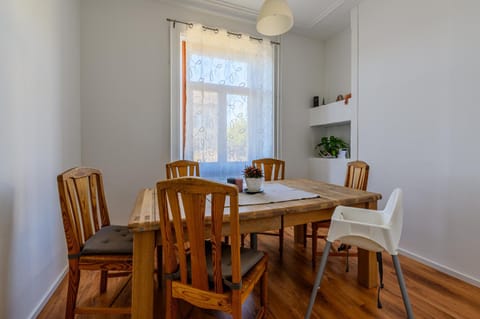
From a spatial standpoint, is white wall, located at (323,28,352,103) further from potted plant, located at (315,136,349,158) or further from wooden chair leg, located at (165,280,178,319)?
wooden chair leg, located at (165,280,178,319)

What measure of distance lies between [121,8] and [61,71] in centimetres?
117

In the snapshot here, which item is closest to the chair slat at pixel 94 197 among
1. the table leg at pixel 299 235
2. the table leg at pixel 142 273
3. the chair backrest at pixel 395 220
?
the table leg at pixel 142 273

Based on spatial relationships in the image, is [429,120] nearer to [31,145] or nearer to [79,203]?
[79,203]

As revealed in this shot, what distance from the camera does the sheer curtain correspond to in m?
2.80

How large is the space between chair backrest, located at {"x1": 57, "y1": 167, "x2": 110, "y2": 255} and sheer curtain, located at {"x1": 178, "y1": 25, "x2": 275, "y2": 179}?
1.29 meters

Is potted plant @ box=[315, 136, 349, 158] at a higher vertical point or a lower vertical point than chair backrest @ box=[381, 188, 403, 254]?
higher

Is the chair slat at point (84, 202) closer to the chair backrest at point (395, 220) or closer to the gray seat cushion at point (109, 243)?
the gray seat cushion at point (109, 243)

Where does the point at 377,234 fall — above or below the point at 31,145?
below

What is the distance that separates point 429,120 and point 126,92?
10.1 ft

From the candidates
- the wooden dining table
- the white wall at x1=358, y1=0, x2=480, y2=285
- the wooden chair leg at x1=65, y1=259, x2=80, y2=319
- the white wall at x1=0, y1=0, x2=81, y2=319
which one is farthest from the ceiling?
the wooden chair leg at x1=65, y1=259, x2=80, y2=319

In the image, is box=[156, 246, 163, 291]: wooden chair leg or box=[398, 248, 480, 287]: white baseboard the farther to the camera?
box=[398, 248, 480, 287]: white baseboard

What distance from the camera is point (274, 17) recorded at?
1793mm

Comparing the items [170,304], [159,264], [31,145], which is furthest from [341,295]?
[31,145]

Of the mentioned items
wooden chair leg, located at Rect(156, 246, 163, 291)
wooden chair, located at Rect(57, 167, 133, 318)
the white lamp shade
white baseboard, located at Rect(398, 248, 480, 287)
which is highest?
the white lamp shade
